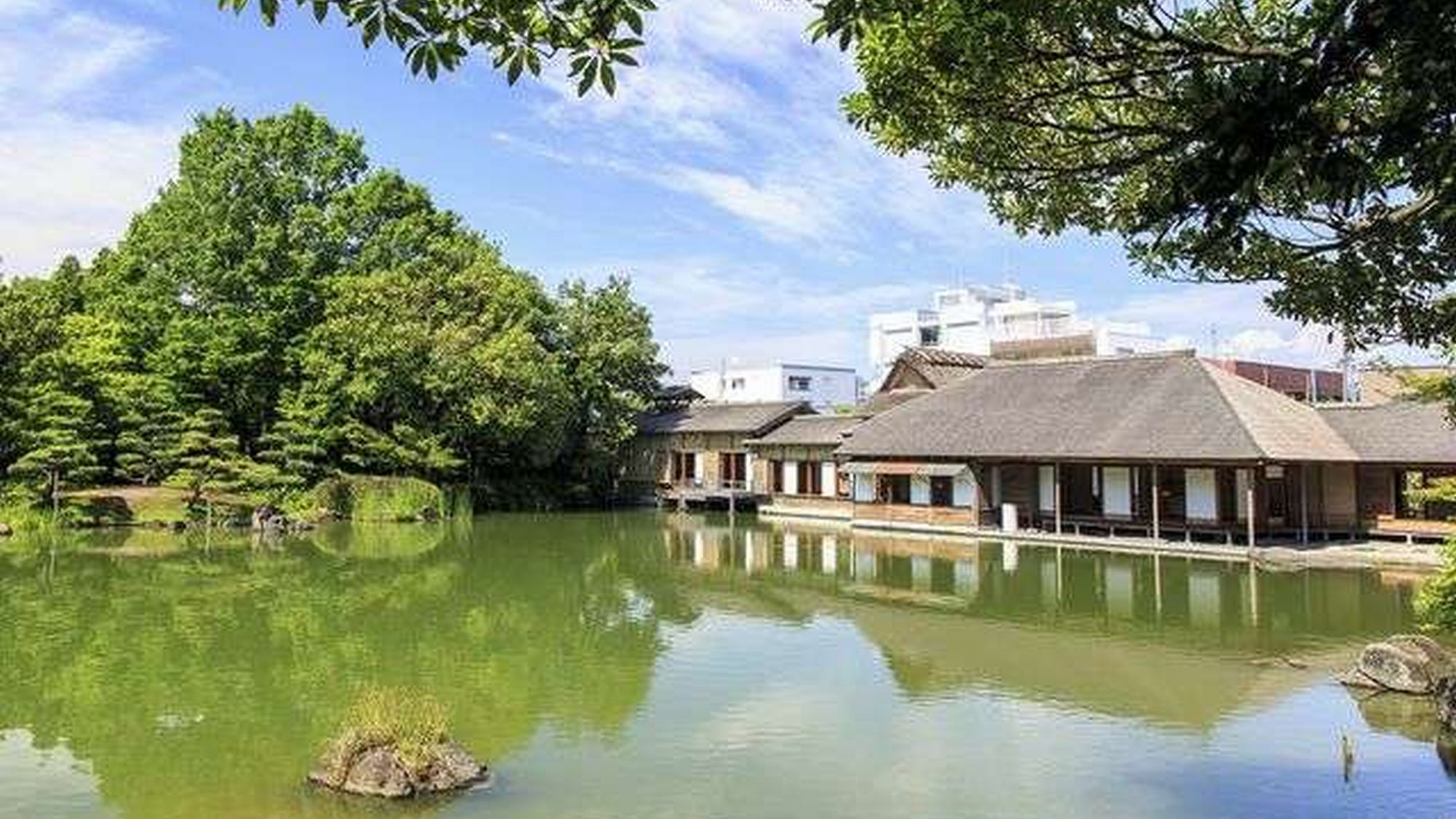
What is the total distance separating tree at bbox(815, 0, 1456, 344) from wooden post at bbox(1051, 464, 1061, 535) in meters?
20.0

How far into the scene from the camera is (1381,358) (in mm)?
7445

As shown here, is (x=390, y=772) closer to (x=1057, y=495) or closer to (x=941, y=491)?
(x=1057, y=495)

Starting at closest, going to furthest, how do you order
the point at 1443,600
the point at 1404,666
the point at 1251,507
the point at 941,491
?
the point at 1443,600 < the point at 1404,666 < the point at 1251,507 < the point at 941,491

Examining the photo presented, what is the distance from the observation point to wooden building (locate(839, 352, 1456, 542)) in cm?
2359

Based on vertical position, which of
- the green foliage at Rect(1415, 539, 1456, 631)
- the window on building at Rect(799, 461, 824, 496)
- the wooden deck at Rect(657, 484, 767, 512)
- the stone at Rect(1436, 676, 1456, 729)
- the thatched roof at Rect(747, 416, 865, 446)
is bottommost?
the stone at Rect(1436, 676, 1456, 729)

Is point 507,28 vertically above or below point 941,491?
above

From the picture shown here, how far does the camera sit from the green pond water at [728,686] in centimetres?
832

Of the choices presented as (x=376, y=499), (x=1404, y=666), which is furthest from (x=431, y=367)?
(x=1404, y=666)

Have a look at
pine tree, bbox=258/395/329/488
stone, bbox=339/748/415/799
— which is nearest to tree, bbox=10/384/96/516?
pine tree, bbox=258/395/329/488

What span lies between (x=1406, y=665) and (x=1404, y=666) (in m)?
0.03

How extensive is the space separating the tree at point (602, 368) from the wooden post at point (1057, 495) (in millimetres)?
16361

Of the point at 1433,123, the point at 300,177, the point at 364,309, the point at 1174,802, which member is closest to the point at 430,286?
the point at 364,309

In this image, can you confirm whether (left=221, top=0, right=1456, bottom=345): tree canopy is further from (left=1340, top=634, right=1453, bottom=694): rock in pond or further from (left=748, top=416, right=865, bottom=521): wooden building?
(left=748, top=416, right=865, bottom=521): wooden building

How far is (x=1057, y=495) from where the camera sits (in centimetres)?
2575
